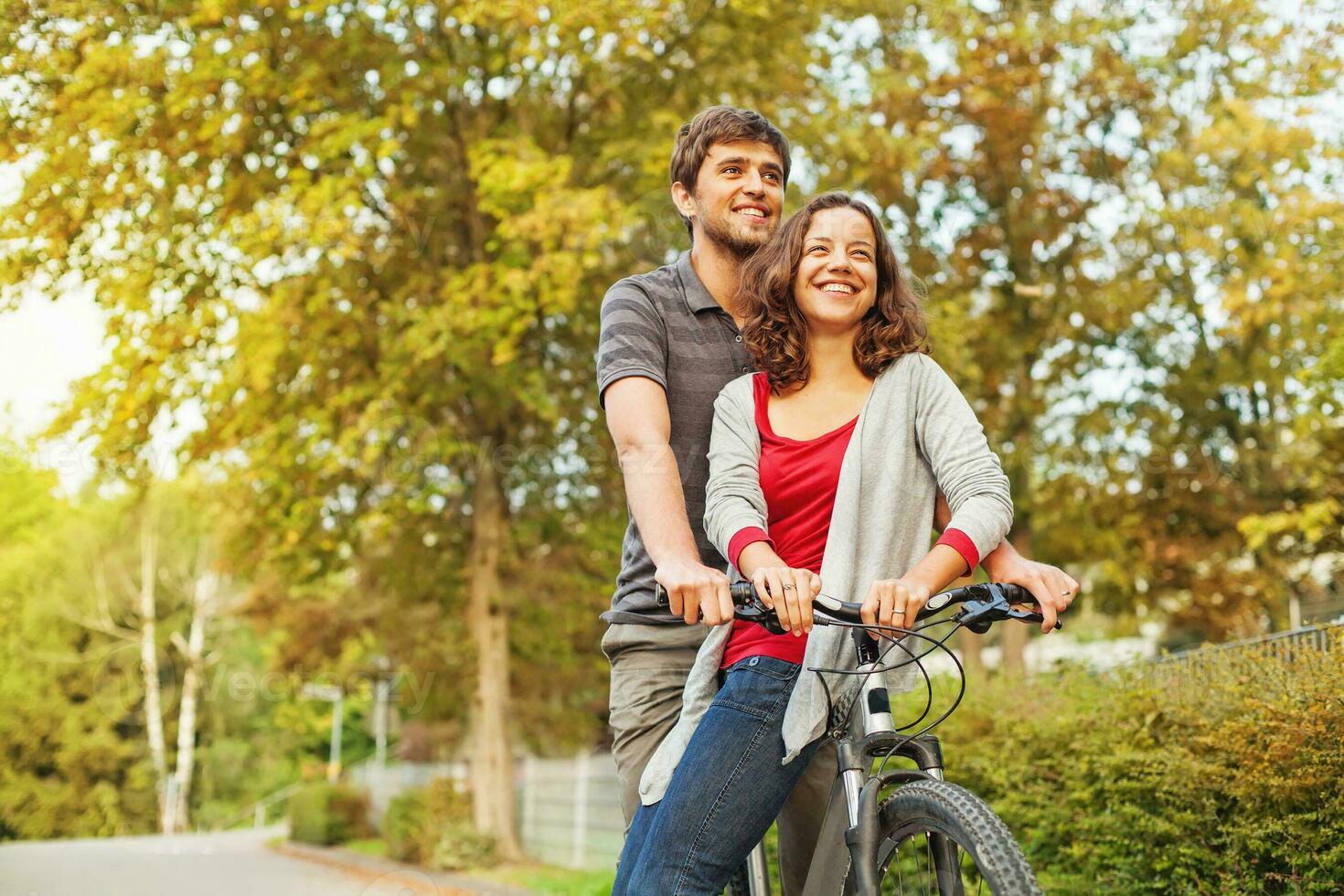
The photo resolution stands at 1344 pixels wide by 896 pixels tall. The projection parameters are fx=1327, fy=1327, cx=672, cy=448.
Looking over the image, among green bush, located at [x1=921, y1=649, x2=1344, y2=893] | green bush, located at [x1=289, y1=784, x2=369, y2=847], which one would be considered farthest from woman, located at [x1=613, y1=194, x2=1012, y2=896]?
green bush, located at [x1=289, y1=784, x2=369, y2=847]

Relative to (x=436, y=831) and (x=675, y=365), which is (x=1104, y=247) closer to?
(x=436, y=831)

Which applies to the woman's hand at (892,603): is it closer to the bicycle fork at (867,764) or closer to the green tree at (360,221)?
the bicycle fork at (867,764)

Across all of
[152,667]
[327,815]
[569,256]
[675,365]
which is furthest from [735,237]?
[152,667]

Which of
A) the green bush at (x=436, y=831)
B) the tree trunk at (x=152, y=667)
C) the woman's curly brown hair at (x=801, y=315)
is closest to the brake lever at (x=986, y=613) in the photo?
the woman's curly brown hair at (x=801, y=315)

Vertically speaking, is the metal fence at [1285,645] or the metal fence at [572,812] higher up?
the metal fence at [1285,645]

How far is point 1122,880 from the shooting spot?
181 inches

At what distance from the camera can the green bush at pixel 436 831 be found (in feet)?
49.0

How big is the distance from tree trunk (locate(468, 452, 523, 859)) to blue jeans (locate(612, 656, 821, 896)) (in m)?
12.9

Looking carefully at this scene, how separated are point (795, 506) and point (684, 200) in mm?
1013

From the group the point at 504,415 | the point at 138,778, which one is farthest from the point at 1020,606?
the point at 138,778

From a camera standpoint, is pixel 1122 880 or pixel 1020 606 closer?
pixel 1020 606

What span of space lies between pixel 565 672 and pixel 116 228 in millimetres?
10304

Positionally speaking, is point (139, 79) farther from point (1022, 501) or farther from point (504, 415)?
point (1022, 501)

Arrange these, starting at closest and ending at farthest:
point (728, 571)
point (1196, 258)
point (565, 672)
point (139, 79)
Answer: point (728, 571)
point (139, 79)
point (1196, 258)
point (565, 672)
